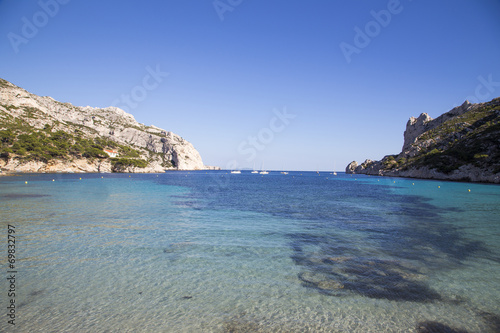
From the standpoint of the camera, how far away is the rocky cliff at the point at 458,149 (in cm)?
6706

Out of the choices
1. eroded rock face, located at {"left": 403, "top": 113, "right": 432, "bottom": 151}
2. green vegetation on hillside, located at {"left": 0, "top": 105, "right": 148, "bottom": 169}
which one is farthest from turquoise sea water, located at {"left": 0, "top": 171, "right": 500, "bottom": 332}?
eroded rock face, located at {"left": 403, "top": 113, "right": 432, "bottom": 151}

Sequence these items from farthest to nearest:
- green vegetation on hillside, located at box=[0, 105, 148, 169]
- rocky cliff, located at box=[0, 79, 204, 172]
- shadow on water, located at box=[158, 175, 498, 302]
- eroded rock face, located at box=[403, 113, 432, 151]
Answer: eroded rock face, located at box=[403, 113, 432, 151] → rocky cliff, located at box=[0, 79, 204, 172] → green vegetation on hillside, located at box=[0, 105, 148, 169] → shadow on water, located at box=[158, 175, 498, 302]

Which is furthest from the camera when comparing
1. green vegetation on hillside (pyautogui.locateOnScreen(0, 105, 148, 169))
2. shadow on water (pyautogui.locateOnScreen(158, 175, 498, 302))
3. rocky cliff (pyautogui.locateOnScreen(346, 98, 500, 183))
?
green vegetation on hillside (pyautogui.locateOnScreen(0, 105, 148, 169))

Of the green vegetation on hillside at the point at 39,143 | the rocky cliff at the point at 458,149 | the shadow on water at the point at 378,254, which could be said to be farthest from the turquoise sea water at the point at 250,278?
the green vegetation on hillside at the point at 39,143

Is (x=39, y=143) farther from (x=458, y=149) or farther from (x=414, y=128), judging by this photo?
(x=414, y=128)

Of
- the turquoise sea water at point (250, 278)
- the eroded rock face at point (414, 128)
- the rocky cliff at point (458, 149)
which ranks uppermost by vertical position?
the eroded rock face at point (414, 128)

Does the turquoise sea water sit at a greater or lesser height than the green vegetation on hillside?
lesser

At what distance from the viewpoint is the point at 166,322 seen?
5.57m

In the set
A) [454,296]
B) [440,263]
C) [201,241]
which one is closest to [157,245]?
[201,241]

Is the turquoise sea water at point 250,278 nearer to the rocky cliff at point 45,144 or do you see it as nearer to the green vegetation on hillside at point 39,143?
the green vegetation on hillside at point 39,143

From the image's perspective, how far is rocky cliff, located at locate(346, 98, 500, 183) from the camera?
67062 mm

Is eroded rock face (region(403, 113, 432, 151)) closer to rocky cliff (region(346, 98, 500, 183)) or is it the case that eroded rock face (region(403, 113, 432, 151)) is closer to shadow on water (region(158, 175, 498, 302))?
rocky cliff (region(346, 98, 500, 183))

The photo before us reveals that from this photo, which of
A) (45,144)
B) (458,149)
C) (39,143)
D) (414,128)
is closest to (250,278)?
(458,149)

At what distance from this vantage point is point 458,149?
7988 cm
